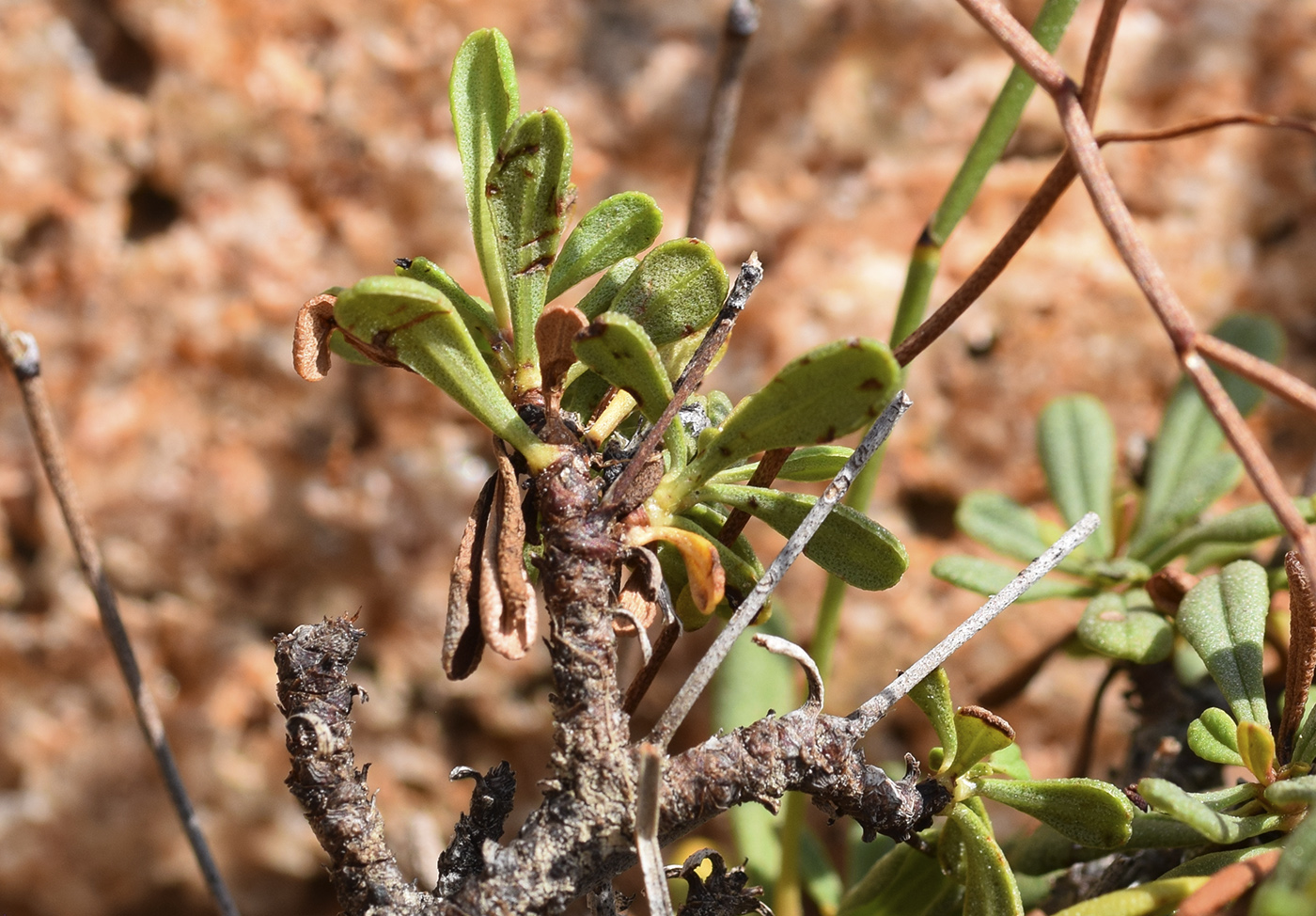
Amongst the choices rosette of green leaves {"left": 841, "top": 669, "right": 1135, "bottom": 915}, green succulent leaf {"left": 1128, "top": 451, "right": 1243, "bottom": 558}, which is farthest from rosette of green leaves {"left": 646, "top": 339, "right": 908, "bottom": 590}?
green succulent leaf {"left": 1128, "top": 451, "right": 1243, "bottom": 558}

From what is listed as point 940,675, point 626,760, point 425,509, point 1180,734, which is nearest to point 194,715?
point 425,509

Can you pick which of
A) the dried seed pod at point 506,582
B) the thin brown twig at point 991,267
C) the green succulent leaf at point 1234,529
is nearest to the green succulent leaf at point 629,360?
the dried seed pod at point 506,582

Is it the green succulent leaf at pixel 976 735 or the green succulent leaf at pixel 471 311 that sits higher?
the green succulent leaf at pixel 471 311

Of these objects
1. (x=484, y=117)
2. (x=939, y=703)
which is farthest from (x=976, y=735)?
(x=484, y=117)

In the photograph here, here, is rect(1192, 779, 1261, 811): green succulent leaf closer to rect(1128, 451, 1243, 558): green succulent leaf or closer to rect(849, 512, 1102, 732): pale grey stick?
rect(849, 512, 1102, 732): pale grey stick

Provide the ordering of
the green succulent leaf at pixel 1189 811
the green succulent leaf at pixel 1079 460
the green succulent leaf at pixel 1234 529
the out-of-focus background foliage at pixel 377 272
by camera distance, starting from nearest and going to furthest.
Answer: the green succulent leaf at pixel 1189 811 < the green succulent leaf at pixel 1234 529 < the green succulent leaf at pixel 1079 460 < the out-of-focus background foliage at pixel 377 272

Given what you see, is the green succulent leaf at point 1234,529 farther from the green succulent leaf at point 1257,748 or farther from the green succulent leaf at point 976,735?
the green succulent leaf at point 976,735
